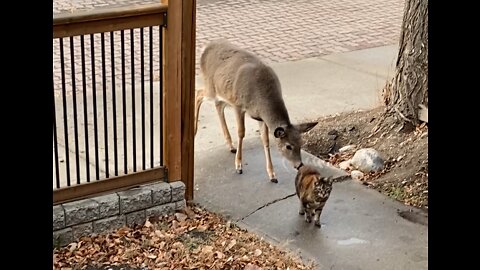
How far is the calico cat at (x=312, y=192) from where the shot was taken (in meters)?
5.12

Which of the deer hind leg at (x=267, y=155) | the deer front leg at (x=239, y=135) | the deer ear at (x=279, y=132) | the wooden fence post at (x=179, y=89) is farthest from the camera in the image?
the deer front leg at (x=239, y=135)

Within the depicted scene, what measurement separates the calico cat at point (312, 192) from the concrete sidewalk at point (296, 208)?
0.29ft

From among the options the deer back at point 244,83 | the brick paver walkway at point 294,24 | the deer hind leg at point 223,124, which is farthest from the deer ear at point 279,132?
the brick paver walkway at point 294,24

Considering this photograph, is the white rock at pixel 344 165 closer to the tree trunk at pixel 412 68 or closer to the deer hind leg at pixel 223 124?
the tree trunk at pixel 412 68

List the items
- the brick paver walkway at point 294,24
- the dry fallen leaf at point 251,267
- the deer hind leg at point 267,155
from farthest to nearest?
the brick paver walkway at point 294,24, the deer hind leg at point 267,155, the dry fallen leaf at point 251,267

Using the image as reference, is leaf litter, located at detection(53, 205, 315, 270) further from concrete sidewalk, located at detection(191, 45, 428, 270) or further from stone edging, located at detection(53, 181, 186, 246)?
concrete sidewalk, located at detection(191, 45, 428, 270)

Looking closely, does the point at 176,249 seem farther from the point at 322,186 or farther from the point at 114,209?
the point at 322,186

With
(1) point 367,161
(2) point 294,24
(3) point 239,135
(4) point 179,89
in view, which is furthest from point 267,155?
(2) point 294,24

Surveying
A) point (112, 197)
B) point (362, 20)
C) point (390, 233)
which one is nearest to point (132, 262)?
point (112, 197)

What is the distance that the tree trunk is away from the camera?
6441mm

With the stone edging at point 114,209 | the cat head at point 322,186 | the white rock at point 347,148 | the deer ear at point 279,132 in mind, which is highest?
the deer ear at point 279,132

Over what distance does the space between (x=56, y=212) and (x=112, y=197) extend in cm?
40
